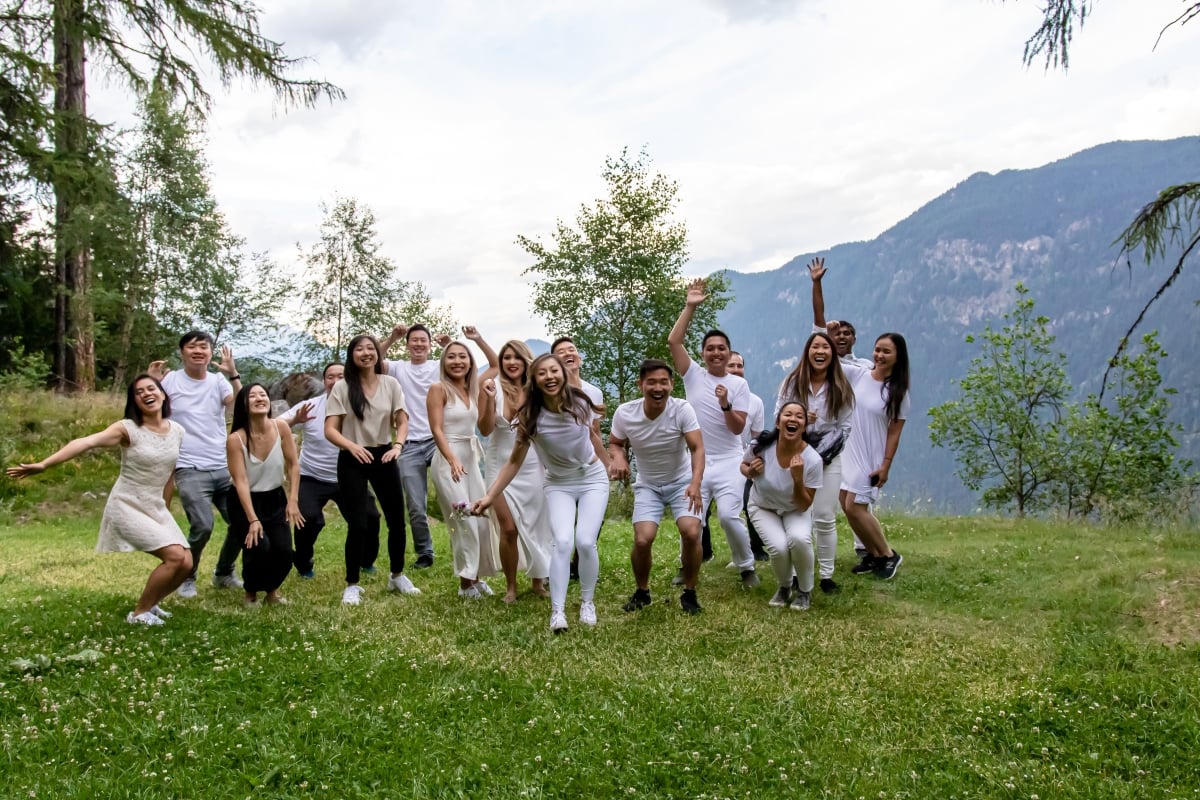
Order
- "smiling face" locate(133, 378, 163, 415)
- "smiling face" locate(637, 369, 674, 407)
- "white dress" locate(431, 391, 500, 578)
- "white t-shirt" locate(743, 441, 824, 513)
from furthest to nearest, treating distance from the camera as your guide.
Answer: "white dress" locate(431, 391, 500, 578) < "white t-shirt" locate(743, 441, 824, 513) < "smiling face" locate(637, 369, 674, 407) < "smiling face" locate(133, 378, 163, 415)

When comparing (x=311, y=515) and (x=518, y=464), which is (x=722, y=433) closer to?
(x=518, y=464)

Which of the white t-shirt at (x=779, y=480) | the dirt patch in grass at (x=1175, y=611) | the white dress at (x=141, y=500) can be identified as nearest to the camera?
the dirt patch in grass at (x=1175, y=611)

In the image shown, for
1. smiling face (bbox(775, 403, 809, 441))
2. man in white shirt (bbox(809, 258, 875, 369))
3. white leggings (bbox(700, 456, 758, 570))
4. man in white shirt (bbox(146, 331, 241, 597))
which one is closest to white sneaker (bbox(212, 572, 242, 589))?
man in white shirt (bbox(146, 331, 241, 597))

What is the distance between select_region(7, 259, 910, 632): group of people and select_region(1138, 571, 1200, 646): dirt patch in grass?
2.35 metres

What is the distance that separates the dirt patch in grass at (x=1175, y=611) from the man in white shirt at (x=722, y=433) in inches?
129

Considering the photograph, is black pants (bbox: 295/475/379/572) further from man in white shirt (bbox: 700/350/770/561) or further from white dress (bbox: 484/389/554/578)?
man in white shirt (bbox: 700/350/770/561)

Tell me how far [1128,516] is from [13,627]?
1581 centimetres

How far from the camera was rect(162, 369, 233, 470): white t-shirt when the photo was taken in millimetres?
8531

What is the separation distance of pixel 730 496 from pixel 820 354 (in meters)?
1.56

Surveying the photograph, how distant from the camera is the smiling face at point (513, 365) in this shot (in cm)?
802

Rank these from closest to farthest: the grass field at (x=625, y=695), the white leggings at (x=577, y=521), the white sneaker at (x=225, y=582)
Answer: the grass field at (x=625, y=695) → the white leggings at (x=577, y=521) → the white sneaker at (x=225, y=582)

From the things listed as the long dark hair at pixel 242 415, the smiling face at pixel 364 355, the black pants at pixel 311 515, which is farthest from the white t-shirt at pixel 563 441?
the long dark hair at pixel 242 415

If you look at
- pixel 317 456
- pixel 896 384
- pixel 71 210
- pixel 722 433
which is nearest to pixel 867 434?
pixel 896 384

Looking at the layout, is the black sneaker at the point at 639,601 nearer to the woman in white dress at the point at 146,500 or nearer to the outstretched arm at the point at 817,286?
the outstretched arm at the point at 817,286
